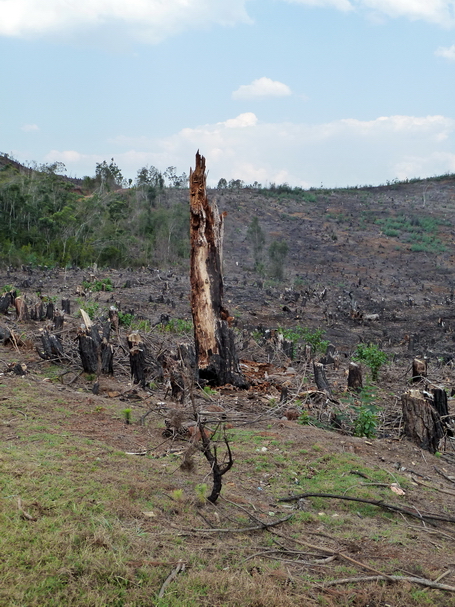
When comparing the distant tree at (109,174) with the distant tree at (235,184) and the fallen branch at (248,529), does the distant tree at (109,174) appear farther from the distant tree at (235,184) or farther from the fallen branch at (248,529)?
the fallen branch at (248,529)

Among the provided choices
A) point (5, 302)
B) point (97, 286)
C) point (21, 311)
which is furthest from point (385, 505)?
point (97, 286)

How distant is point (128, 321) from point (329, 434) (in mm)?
6034

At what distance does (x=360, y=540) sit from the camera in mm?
3057

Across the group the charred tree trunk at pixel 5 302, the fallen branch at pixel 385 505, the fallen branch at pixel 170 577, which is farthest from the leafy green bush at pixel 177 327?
the fallen branch at pixel 170 577

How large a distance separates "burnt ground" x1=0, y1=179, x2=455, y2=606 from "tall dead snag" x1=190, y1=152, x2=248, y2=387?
624 mm

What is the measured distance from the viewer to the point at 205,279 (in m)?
7.45

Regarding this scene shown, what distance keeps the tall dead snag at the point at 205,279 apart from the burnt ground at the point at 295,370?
624 mm

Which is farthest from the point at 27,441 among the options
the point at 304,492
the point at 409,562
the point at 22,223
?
the point at 22,223

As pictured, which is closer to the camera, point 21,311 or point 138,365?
point 138,365

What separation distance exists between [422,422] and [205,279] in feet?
11.6

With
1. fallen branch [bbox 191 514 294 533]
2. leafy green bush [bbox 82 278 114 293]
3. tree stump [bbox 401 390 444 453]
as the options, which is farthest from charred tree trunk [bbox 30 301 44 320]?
fallen branch [bbox 191 514 294 533]

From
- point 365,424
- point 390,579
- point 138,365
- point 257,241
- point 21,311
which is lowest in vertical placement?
point 365,424

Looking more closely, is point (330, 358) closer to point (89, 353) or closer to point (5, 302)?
point (89, 353)

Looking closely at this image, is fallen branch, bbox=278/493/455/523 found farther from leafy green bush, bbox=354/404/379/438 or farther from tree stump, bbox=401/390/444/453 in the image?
leafy green bush, bbox=354/404/379/438
